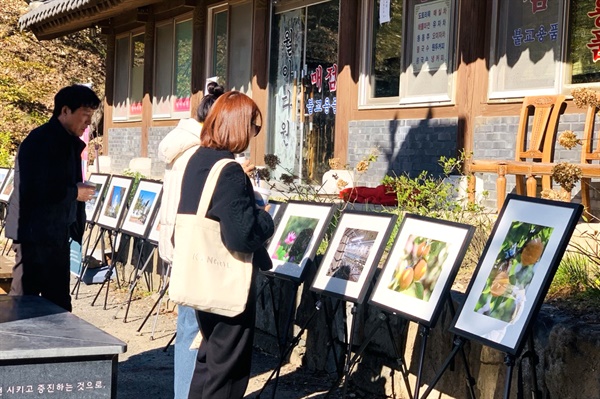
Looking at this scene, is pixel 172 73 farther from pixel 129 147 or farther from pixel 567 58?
pixel 567 58

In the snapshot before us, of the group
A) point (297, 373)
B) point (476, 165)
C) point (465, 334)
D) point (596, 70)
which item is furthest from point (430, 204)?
point (465, 334)

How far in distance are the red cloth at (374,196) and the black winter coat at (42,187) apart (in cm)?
366

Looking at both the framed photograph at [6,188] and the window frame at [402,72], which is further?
the framed photograph at [6,188]

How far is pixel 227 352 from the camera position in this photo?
15.2ft

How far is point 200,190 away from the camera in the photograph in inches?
182

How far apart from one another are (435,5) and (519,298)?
7147mm

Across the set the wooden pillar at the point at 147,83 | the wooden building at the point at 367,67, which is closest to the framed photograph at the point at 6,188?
the wooden building at the point at 367,67

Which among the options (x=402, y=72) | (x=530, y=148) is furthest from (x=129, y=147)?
(x=530, y=148)

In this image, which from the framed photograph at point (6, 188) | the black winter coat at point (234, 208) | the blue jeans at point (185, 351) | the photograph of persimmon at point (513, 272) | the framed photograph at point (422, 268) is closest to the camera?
the photograph of persimmon at point (513, 272)

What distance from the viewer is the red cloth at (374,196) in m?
9.25

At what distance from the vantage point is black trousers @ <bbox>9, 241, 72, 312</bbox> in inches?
229

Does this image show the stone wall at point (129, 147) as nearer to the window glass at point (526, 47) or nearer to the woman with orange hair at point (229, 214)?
the window glass at point (526, 47)

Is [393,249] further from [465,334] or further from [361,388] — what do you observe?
→ [361,388]

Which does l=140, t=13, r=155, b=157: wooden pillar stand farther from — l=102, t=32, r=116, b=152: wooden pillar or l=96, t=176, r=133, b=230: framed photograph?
l=96, t=176, r=133, b=230: framed photograph
